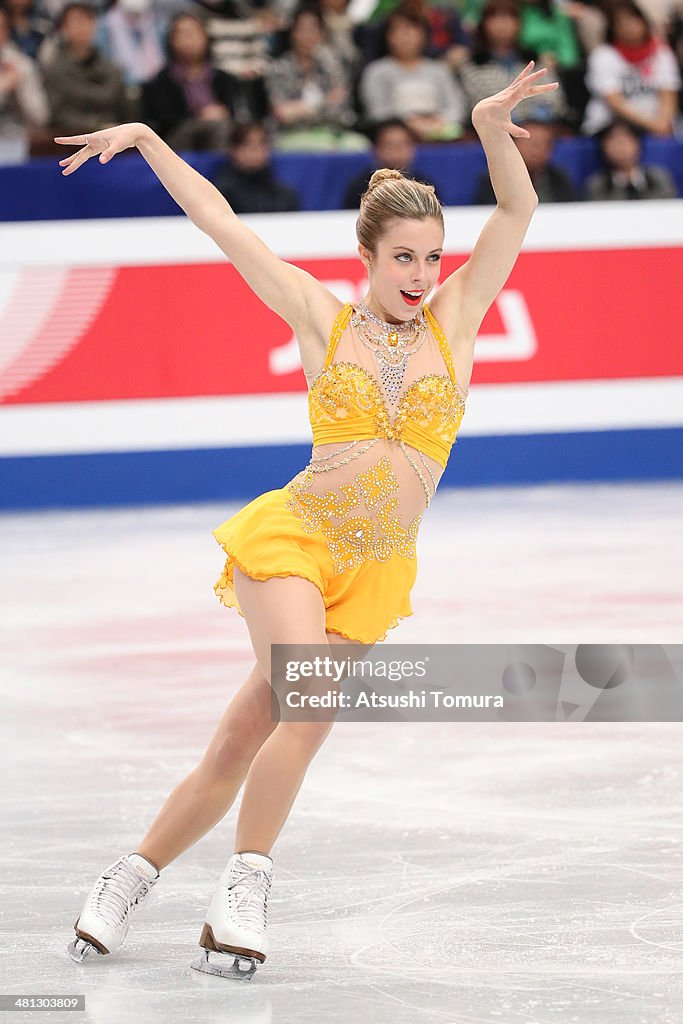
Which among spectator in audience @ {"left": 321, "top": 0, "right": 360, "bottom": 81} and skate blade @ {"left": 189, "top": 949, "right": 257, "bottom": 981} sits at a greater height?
spectator in audience @ {"left": 321, "top": 0, "right": 360, "bottom": 81}

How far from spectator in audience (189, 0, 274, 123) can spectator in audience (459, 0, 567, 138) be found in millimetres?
1156

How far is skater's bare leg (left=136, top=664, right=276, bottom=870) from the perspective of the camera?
9.91 ft

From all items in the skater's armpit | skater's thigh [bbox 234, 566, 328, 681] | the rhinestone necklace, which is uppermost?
the skater's armpit

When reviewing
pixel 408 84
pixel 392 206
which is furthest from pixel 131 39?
pixel 392 206

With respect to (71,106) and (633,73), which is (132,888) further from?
(633,73)

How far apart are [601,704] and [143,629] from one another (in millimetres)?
1696

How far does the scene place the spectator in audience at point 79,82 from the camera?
8.53 metres

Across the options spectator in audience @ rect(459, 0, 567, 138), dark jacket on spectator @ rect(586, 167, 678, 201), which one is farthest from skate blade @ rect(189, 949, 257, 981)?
spectator in audience @ rect(459, 0, 567, 138)

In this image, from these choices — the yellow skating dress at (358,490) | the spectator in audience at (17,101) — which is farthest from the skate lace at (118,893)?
the spectator in audience at (17,101)

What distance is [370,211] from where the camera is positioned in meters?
3.01

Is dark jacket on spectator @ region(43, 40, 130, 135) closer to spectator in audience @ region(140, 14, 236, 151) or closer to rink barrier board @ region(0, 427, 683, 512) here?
spectator in audience @ region(140, 14, 236, 151)

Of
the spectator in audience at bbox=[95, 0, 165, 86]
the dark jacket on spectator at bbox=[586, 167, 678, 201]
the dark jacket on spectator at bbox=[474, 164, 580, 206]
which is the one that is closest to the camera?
the dark jacket on spectator at bbox=[474, 164, 580, 206]

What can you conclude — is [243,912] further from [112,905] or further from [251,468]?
[251,468]

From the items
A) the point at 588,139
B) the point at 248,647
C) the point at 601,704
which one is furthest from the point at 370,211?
the point at 588,139
